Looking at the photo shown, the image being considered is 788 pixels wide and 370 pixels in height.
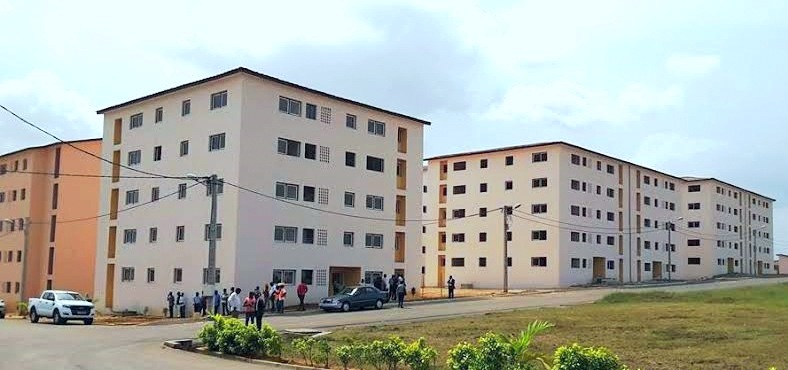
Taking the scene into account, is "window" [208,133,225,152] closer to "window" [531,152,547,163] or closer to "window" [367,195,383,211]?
"window" [367,195,383,211]

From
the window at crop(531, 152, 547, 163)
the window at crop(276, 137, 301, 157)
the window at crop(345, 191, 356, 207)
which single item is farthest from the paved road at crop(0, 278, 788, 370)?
the window at crop(531, 152, 547, 163)

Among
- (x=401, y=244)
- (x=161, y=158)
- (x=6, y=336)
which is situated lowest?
(x=6, y=336)

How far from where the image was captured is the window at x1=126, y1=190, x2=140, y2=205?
48969 millimetres

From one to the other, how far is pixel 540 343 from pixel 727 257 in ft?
279

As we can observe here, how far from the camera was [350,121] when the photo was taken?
160ft

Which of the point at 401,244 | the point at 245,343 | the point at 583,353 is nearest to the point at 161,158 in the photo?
the point at 401,244

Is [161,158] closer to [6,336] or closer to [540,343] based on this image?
[6,336]

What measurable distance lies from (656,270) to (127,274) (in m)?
56.1

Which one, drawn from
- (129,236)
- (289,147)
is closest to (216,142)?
(289,147)

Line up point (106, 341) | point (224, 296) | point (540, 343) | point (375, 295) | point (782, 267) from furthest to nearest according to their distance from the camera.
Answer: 1. point (782, 267)
2. point (375, 295)
3. point (224, 296)
4. point (106, 341)
5. point (540, 343)

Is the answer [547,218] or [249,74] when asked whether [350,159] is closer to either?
[249,74]

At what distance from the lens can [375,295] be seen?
41.6 m

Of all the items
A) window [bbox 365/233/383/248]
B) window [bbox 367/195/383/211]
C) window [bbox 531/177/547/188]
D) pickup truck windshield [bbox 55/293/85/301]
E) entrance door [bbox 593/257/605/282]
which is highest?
window [bbox 531/177/547/188]

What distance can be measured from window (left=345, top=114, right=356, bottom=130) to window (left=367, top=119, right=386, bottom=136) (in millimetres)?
1310
